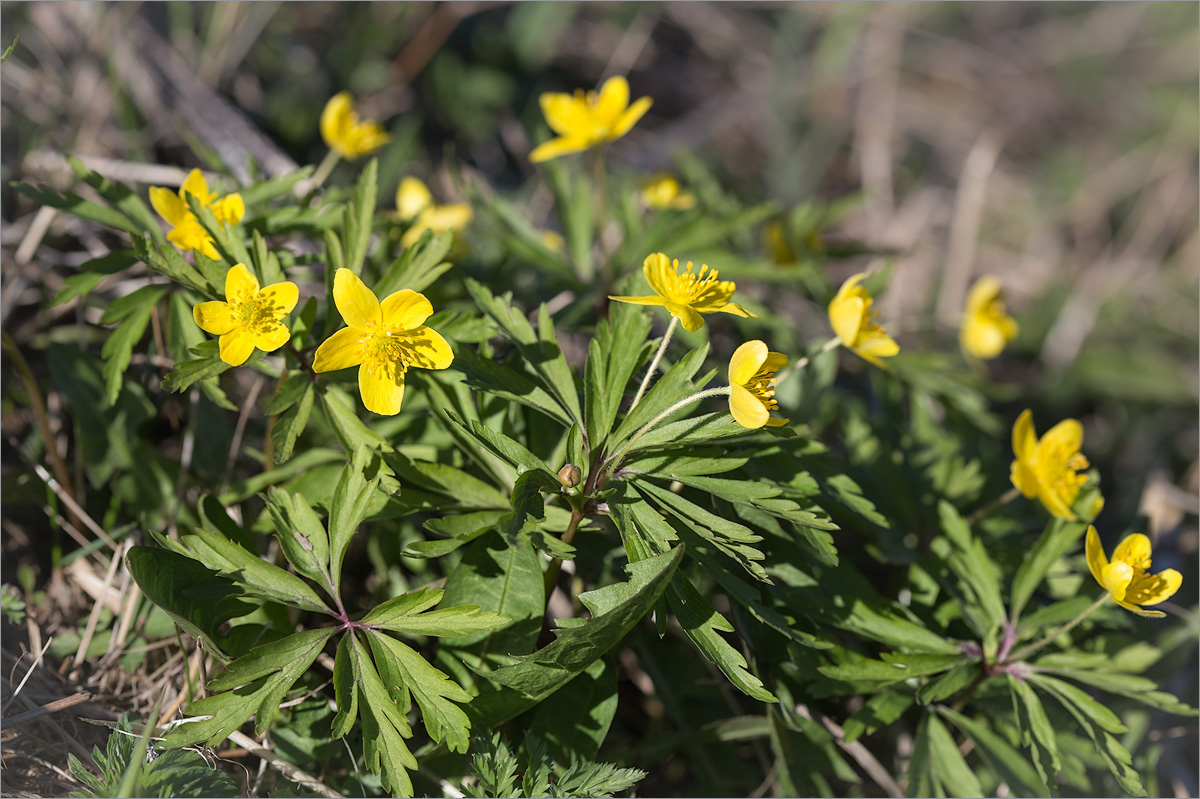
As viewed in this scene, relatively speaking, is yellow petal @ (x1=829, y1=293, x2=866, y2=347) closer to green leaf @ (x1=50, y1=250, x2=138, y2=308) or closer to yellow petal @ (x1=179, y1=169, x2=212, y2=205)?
yellow petal @ (x1=179, y1=169, x2=212, y2=205)

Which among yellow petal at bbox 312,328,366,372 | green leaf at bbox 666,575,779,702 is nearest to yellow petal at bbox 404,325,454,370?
yellow petal at bbox 312,328,366,372

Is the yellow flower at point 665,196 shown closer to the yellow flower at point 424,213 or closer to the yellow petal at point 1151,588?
the yellow flower at point 424,213

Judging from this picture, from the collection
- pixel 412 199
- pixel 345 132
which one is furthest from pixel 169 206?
pixel 412 199

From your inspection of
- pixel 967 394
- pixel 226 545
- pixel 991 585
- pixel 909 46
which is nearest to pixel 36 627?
pixel 226 545

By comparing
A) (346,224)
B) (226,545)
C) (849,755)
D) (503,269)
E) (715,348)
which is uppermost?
(346,224)

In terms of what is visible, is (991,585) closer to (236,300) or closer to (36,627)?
(236,300)

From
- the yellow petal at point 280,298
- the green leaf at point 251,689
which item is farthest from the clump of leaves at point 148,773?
the yellow petal at point 280,298

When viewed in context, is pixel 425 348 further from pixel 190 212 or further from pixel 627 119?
pixel 627 119
